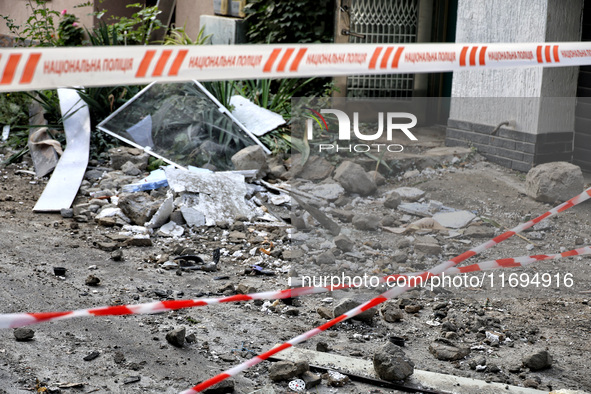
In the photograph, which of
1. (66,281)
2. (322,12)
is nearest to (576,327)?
(66,281)

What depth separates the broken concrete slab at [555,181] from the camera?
3.82 meters

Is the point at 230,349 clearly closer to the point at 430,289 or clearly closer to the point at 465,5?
the point at 430,289

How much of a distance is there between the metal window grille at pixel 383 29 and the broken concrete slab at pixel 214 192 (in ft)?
10.2

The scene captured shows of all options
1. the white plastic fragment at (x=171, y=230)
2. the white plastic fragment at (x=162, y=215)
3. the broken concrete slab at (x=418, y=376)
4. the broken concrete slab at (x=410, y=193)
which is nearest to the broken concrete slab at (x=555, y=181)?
the broken concrete slab at (x=410, y=193)

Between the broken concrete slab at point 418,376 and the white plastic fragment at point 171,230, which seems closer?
the broken concrete slab at point 418,376

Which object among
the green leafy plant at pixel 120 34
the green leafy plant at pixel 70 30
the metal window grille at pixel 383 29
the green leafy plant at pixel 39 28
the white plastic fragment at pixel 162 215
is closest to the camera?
the white plastic fragment at pixel 162 215

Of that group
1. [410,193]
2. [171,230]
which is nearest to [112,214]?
[171,230]

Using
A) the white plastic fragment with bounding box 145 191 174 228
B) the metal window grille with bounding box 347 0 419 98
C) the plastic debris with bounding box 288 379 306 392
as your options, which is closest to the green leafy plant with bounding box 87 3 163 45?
the metal window grille with bounding box 347 0 419 98

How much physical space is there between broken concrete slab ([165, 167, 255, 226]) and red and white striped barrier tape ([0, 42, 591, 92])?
356 cm

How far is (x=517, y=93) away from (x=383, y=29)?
121 inches

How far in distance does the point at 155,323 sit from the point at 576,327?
2.50 m

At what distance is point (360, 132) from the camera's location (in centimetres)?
356

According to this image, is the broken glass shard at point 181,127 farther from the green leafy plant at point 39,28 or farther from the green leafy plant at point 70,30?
the green leafy plant at point 70,30

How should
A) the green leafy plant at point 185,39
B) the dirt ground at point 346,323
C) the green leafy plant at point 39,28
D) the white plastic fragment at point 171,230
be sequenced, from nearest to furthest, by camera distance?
1. the dirt ground at point 346,323
2. the white plastic fragment at point 171,230
3. the green leafy plant at point 39,28
4. the green leafy plant at point 185,39
